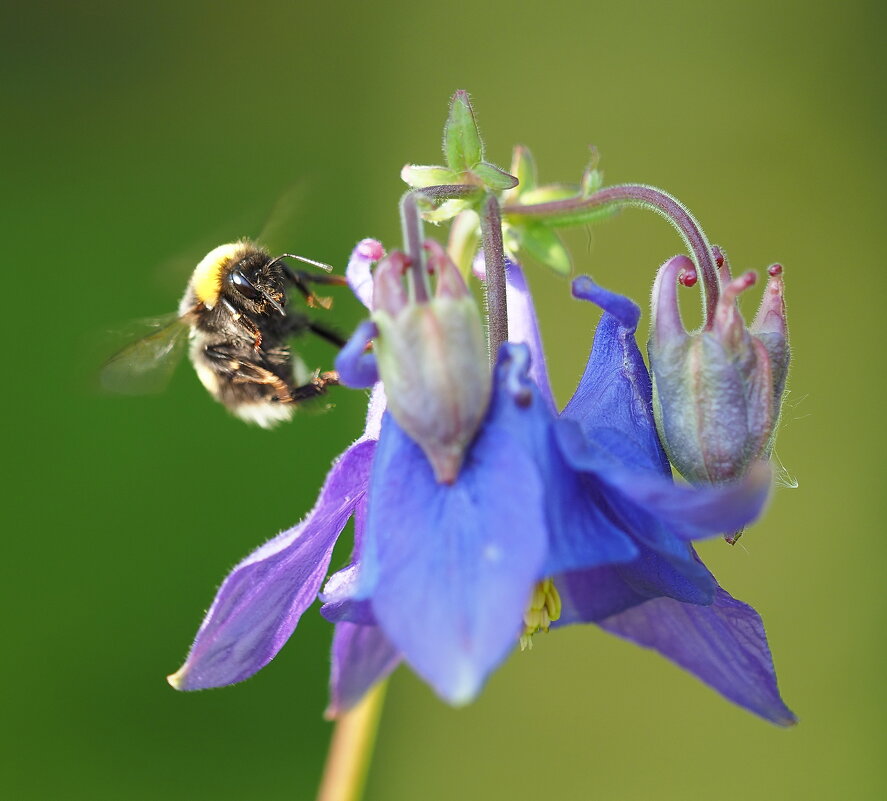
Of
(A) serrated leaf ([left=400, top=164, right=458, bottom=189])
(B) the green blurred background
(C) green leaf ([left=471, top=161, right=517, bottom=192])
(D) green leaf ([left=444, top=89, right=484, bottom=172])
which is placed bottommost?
(B) the green blurred background

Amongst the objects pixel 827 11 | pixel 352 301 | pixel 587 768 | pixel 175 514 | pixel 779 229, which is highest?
pixel 827 11

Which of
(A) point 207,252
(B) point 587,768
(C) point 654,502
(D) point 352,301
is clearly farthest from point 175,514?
(C) point 654,502

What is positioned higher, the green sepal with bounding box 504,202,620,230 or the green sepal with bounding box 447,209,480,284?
the green sepal with bounding box 504,202,620,230

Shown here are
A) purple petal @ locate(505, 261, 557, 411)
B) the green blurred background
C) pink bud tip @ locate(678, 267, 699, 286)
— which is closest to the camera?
pink bud tip @ locate(678, 267, 699, 286)

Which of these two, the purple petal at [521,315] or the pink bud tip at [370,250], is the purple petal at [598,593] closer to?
the purple petal at [521,315]

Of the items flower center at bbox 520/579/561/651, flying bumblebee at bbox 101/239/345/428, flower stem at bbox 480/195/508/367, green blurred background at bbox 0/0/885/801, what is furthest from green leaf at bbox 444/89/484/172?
green blurred background at bbox 0/0/885/801

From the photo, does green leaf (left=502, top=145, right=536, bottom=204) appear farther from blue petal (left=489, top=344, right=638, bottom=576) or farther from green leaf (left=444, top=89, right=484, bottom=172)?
blue petal (left=489, top=344, right=638, bottom=576)

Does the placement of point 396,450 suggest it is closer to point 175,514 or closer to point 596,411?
point 596,411

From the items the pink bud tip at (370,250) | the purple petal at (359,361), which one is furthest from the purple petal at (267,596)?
the pink bud tip at (370,250)
